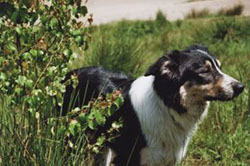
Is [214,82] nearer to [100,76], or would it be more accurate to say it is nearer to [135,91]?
[135,91]

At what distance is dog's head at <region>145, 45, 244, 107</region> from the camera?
3340 millimetres

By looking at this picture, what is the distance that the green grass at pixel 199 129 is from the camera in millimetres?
2486

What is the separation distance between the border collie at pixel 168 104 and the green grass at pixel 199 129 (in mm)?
298

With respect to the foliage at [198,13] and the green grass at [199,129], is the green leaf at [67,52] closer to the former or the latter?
the green grass at [199,129]

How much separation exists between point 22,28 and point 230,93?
1.82m

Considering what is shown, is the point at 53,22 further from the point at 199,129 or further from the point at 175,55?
the point at 199,129

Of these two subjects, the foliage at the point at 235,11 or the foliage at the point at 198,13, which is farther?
the foliage at the point at 198,13

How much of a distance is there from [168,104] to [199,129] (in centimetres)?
95

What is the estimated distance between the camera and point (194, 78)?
345 centimetres

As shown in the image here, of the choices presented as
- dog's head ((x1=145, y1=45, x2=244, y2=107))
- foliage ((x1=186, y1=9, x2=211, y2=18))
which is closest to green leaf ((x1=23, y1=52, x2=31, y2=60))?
dog's head ((x1=145, y1=45, x2=244, y2=107))

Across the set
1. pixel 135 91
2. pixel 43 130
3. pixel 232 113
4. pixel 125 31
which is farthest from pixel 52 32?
pixel 125 31

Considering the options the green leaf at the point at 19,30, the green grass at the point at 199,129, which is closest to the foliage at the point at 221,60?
the green grass at the point at 199,129

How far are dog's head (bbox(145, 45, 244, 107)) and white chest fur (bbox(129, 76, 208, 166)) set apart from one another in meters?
0.16

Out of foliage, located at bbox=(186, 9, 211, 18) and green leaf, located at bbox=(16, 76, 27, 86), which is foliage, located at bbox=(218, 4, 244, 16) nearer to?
foliage, located at bbox=(186, 9, 211, 18)
